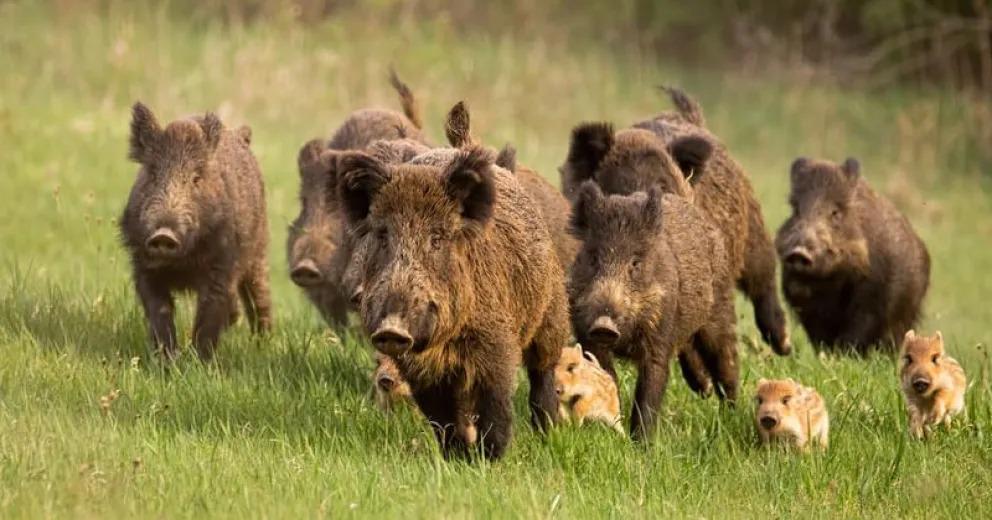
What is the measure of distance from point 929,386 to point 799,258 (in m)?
3.55

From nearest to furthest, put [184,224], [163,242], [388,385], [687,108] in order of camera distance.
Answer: [388,385] < [163,242] < [184,224] < [687,108]

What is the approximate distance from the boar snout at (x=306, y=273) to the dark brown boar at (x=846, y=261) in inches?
141

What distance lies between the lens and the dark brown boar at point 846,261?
472 inches

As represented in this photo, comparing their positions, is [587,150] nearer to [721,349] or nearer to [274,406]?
[721,349]

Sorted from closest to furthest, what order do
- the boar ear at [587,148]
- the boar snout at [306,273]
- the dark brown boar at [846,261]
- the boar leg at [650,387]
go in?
the boar leg at [650,387], the boar ear at [587,148], the boar snout at [306,273], the dark brown boar at [846,261]

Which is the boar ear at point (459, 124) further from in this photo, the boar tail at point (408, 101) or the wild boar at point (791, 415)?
the boar tail at point (408, 101)

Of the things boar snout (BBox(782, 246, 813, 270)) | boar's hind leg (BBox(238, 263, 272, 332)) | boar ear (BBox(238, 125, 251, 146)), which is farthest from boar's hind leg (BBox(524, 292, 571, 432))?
boar snout (BBox(782, 246, 813, 270))

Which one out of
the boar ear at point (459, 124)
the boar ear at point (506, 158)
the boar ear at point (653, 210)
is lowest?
the boar ear at point (653, 210)

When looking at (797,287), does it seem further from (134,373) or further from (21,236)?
(21,236)

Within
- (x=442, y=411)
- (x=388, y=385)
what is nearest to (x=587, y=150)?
(x=388, y=385)

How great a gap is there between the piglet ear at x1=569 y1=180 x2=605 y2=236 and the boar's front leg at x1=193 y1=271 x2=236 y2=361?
225cm

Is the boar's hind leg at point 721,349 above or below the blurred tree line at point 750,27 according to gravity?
below

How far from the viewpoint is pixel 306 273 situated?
33.2 feet

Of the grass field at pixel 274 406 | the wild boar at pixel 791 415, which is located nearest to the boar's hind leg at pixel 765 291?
the grass field at pixel 274 406
